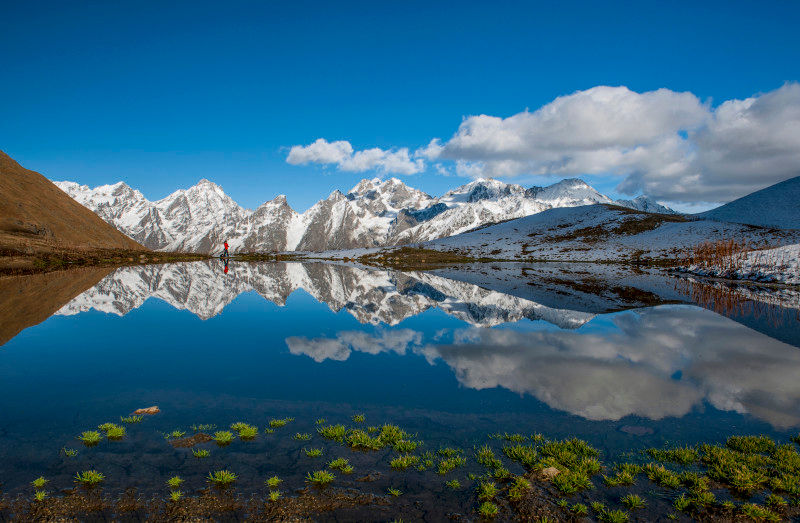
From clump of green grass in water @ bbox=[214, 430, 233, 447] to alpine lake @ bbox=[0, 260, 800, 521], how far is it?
0.32 ft

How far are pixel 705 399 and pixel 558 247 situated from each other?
14850cm

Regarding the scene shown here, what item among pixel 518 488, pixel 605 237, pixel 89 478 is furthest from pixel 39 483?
pixel 605 237

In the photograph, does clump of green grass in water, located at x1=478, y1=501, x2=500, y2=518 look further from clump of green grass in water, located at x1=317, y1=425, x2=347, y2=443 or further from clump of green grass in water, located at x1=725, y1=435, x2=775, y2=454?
clump of green grass in water, located at x1=725, y1=435, x2=775, y2=454

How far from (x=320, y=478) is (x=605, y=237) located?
170898 mm

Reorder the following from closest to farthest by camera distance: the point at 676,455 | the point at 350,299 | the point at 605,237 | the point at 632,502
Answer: the point at 632,502
the point at 676,455
the point at 350,299
the point at 605,237

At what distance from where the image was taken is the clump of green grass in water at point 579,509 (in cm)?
1032

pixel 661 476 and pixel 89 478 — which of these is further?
pixel 661 476

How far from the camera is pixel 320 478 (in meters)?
11.4

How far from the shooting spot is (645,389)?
18.9 meters

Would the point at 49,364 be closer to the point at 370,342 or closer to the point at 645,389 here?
the point at 370,342

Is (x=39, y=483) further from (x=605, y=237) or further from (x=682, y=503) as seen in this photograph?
(x=605, y=237)

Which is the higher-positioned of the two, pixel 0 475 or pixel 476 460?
pixel 0 475

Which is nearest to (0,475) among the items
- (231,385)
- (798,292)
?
(231,385)

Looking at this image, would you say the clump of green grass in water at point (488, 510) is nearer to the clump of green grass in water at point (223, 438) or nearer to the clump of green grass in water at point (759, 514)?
the clump of green grass in water at point (759, 514)
